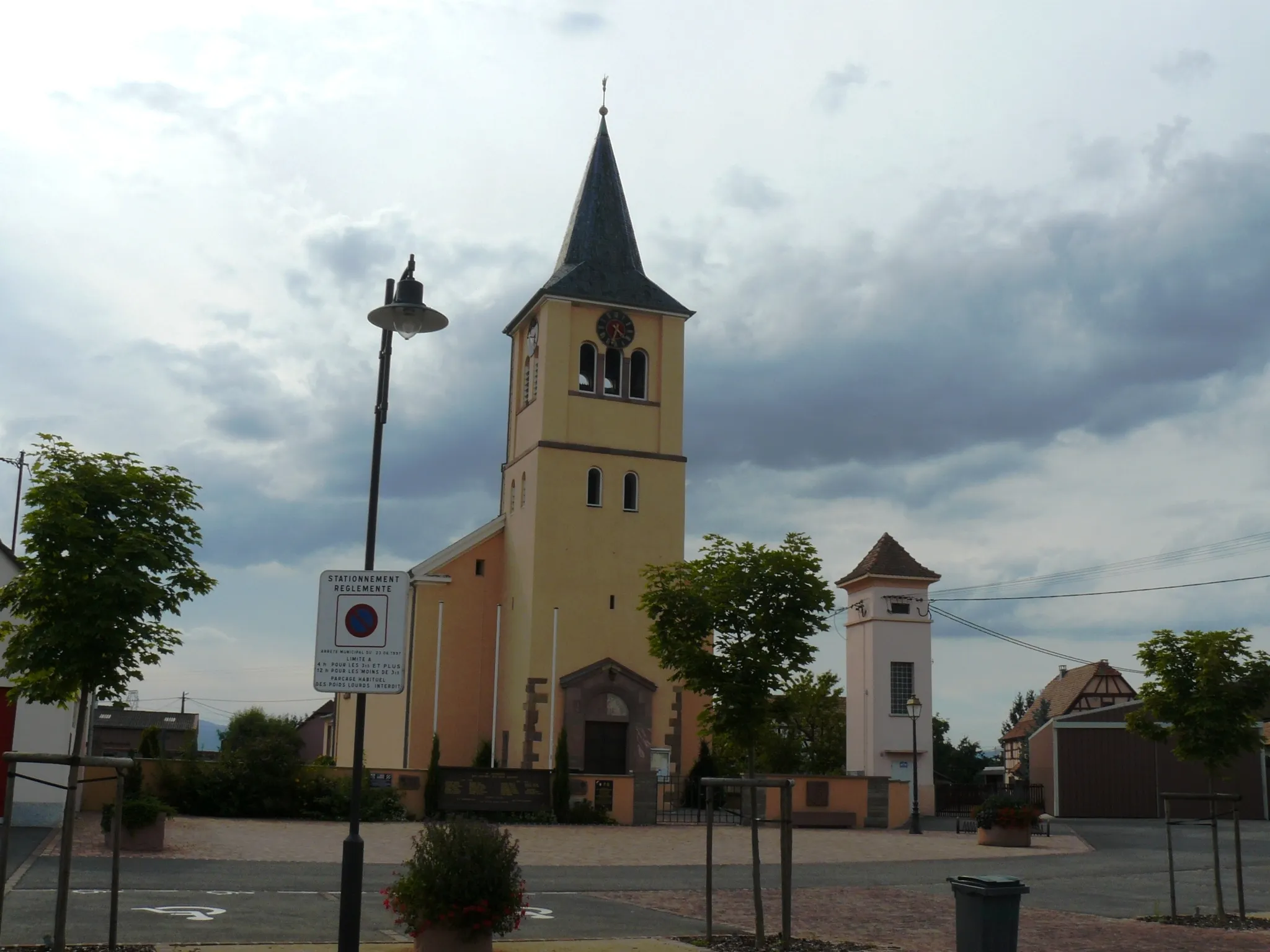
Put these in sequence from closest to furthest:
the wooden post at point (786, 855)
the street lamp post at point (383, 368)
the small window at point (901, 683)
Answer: the street lamp post at point (383, 368)
the wooden post at point (786, 855)
the small window at point (901, 683)

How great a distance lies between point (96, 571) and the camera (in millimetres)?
13211

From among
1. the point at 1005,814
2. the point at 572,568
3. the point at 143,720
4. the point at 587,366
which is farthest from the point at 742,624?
Answer: the point at 143,720

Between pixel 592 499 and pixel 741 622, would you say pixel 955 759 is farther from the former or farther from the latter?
pixel 741 622

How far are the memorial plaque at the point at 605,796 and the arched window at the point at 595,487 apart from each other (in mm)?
10871

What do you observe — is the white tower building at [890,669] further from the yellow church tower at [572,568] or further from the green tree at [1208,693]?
the green tree at [1208,693]

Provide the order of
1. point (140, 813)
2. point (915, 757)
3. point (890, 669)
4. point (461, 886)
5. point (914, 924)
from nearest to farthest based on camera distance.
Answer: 1. point (461, 886)
2. point (914, 924)
3. point (140, 813)
4. point (915, 757)
5. point (890, 669)

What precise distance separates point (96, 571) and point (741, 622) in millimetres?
7238

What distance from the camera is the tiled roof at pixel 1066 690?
63.6 metres

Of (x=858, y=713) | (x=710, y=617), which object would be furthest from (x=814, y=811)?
(x=710, y=617)

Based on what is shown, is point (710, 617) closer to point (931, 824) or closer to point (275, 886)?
point (275, 886)

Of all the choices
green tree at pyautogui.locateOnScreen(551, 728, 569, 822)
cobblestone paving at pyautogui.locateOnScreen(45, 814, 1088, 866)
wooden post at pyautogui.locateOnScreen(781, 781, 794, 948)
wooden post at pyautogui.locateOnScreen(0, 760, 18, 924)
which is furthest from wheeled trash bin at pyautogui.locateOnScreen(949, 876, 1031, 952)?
green tree at pyautogui.locateOnScreen(551, 728, 569, 822)

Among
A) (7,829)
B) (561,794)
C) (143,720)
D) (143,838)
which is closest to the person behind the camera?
(7,829)

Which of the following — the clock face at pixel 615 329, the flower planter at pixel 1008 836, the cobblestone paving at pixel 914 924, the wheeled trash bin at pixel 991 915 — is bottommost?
the cobblestone paving at pixel 914 924

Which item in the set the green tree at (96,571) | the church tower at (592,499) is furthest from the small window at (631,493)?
the green tree at (96,571)
